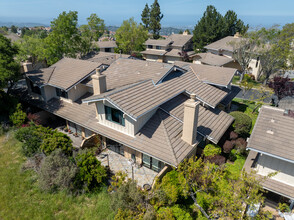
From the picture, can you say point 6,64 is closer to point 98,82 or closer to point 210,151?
point 98,82

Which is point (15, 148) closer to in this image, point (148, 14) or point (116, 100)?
point (116, 100)

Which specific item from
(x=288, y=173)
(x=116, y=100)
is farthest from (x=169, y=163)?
(x=288, y=173)

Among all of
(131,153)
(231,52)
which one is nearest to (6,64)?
(131,153)

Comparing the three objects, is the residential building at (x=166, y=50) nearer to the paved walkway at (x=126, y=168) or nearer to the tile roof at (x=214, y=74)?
the tile roof at (x=214, y=74)

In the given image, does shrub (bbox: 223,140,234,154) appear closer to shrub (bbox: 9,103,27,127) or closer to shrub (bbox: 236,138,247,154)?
shrub (bbox: 236,138,247,154)

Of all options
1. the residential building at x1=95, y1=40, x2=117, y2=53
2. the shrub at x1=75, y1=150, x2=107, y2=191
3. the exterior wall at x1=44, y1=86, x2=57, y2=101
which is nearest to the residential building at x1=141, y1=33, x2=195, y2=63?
the residential building at x1=95, y1=40, x2=117, y2=53

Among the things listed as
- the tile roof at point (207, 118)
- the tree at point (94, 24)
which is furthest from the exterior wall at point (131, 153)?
the tree at point (94, 24)
